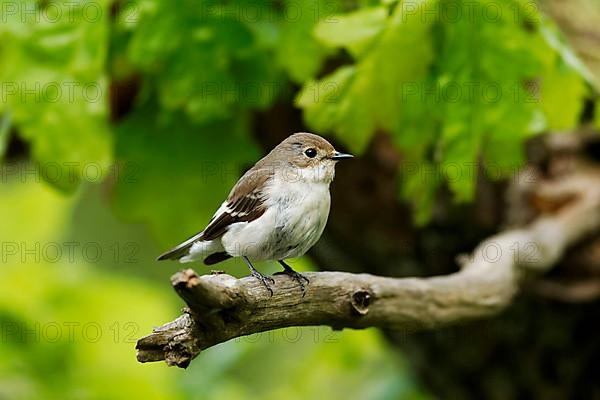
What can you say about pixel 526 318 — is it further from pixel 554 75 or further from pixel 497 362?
pixel 554 75

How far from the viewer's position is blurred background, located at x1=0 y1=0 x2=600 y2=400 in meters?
3.20

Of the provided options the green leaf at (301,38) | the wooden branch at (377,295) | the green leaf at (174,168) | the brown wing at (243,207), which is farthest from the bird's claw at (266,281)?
the green leaf at (174,168)

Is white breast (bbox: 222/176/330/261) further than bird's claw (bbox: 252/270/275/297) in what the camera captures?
Yes

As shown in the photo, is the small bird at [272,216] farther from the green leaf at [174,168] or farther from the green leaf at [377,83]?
the green leaf at [174,168]

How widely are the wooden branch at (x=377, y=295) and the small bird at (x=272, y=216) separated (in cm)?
19

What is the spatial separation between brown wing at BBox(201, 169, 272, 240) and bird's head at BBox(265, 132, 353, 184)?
116 mm

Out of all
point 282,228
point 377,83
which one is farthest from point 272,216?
point 377,83

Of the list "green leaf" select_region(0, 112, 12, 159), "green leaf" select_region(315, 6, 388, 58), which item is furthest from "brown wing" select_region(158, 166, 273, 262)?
"green leaf" select_region(0, 112, 12, 159)

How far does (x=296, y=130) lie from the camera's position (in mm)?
4617

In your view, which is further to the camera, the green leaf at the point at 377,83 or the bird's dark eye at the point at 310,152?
the bird's dark eye at the point at 310,152

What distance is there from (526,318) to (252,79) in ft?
6.87

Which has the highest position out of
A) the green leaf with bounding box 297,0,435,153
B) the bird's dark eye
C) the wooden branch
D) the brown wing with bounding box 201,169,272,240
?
the green leaf with bounding box 297,0,435,153

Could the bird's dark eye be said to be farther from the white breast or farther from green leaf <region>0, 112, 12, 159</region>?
green leaf <region>0, 112, 12, 159</region>

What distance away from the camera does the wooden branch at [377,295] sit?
2191mm
